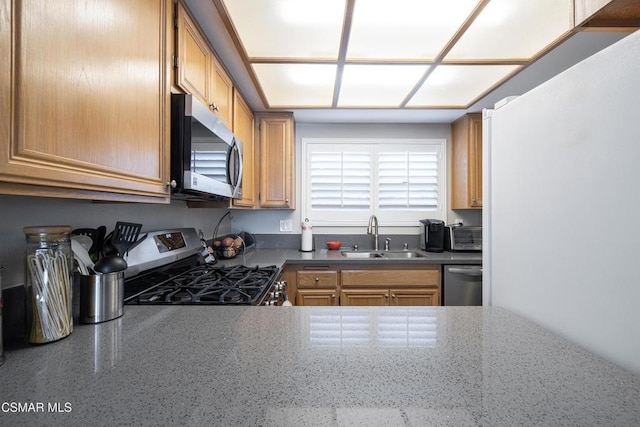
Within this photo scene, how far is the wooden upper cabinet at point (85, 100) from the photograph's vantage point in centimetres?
55

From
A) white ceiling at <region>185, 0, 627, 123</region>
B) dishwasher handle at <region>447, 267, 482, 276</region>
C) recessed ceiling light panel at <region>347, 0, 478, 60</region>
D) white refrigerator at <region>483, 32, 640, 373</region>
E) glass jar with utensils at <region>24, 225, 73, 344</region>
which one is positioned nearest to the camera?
white refrigerator at <region>483, 32, 640, 373</region>

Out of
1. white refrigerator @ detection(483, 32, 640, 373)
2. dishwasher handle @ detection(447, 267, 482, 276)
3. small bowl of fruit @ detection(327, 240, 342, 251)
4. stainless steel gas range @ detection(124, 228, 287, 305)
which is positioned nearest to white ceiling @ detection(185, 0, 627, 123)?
white refrigerator @ detection(483, 32, 640, 373)

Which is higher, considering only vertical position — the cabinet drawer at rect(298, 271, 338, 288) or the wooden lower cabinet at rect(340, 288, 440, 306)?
the cabinet drawer at rect(298, 271, 338, 288)

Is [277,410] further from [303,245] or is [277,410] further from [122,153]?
[303,245]

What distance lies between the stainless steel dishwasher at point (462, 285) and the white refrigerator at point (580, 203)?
1.41 m

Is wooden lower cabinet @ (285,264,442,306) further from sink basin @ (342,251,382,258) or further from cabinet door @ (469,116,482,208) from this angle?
cabinet door @ (469,116,482,208)

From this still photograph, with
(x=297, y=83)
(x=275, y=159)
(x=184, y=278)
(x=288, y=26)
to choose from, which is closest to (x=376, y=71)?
(x=297, y=83)

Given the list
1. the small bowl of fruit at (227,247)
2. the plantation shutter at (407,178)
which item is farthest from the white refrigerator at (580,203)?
the plantation shutter at (407,178)

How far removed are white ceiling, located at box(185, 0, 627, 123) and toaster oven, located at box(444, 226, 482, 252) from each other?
3.58 feet

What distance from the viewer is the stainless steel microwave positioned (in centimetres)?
116

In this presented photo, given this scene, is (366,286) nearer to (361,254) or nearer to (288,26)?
(361,254)

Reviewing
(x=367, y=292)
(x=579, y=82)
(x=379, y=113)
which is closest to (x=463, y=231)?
(x=367, y=292)

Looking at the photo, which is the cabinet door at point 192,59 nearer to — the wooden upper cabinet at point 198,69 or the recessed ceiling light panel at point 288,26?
the wooden upper cabinet at point 198,69

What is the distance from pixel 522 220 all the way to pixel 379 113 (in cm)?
197
